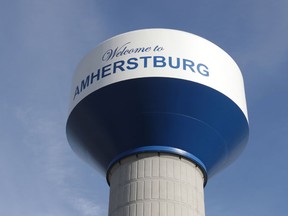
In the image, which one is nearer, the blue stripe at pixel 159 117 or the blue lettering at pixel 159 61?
the blue stripe at pixel 159 117

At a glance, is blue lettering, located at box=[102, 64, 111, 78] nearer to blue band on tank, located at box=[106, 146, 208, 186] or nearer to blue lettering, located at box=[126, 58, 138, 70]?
blue lettering, located at box=[126, 58, 138, 70]

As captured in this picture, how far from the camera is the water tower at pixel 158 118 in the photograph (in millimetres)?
12430

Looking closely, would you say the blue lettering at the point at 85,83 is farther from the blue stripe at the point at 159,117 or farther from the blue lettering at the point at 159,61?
the blue lettering at the point at 159,61

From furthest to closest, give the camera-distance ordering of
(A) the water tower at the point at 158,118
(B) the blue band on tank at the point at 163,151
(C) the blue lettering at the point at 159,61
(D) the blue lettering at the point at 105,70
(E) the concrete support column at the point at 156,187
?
(D) the blue lettering at the point at 105,70
(C) the blue lettering at the point at 159,61
(B) the blue band on tank at the point at 163,151
(A) the water tower at the point at 158,118
(E) the concrete support column at the point at 156,187

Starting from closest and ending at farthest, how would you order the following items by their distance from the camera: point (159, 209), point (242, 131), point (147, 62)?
point (159, 209) < point (147, 62) < point (242, 131)

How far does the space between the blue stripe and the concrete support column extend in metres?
0.34

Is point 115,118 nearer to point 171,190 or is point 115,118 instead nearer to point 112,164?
point 112,164

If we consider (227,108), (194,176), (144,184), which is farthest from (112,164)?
(227,108)

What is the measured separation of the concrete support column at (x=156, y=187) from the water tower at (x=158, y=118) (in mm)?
25

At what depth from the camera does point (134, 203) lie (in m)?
12.2

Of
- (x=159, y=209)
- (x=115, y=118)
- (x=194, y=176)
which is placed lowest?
(x=159, y=209)

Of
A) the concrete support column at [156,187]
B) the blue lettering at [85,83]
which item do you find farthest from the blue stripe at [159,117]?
the blue lettering at [85,83]

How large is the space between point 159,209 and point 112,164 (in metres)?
2.02

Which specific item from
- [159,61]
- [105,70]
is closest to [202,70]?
[159,61]
